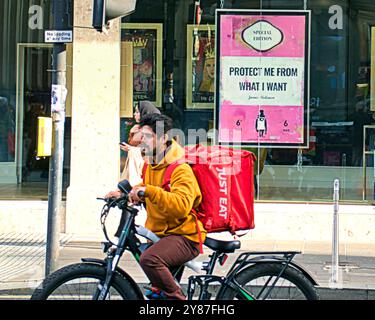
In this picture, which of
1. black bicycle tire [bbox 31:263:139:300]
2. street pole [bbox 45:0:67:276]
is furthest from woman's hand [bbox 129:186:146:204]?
street pole [bbox 45:0:67:276]

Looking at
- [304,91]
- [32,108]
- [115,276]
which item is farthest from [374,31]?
[115,276]

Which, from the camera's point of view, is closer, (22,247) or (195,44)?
(22,247)

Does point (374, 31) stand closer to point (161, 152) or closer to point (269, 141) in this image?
point (269, 141)

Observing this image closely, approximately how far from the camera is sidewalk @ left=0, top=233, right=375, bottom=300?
8.03 m

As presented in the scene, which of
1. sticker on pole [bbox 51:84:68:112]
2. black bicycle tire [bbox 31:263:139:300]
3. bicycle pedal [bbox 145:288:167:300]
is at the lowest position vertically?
bicycle pedal [bbox 145:288:167:300]

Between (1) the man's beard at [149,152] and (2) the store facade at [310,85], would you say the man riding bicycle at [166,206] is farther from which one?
(2) the store facade at [310,85]

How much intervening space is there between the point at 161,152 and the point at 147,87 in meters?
6.25

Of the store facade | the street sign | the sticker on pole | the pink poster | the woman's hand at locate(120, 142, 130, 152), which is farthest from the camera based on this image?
the store facade

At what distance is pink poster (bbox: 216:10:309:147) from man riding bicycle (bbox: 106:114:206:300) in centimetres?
592

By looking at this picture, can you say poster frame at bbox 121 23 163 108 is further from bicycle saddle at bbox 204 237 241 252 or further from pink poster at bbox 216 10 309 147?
bicycle saddle at bbox 204 237 241 252

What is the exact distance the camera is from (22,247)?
1036 cm

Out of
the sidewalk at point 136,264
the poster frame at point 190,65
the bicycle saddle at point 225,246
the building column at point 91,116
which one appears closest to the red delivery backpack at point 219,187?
the bicycle saddle at point 225,246

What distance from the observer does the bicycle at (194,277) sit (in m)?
5.45
